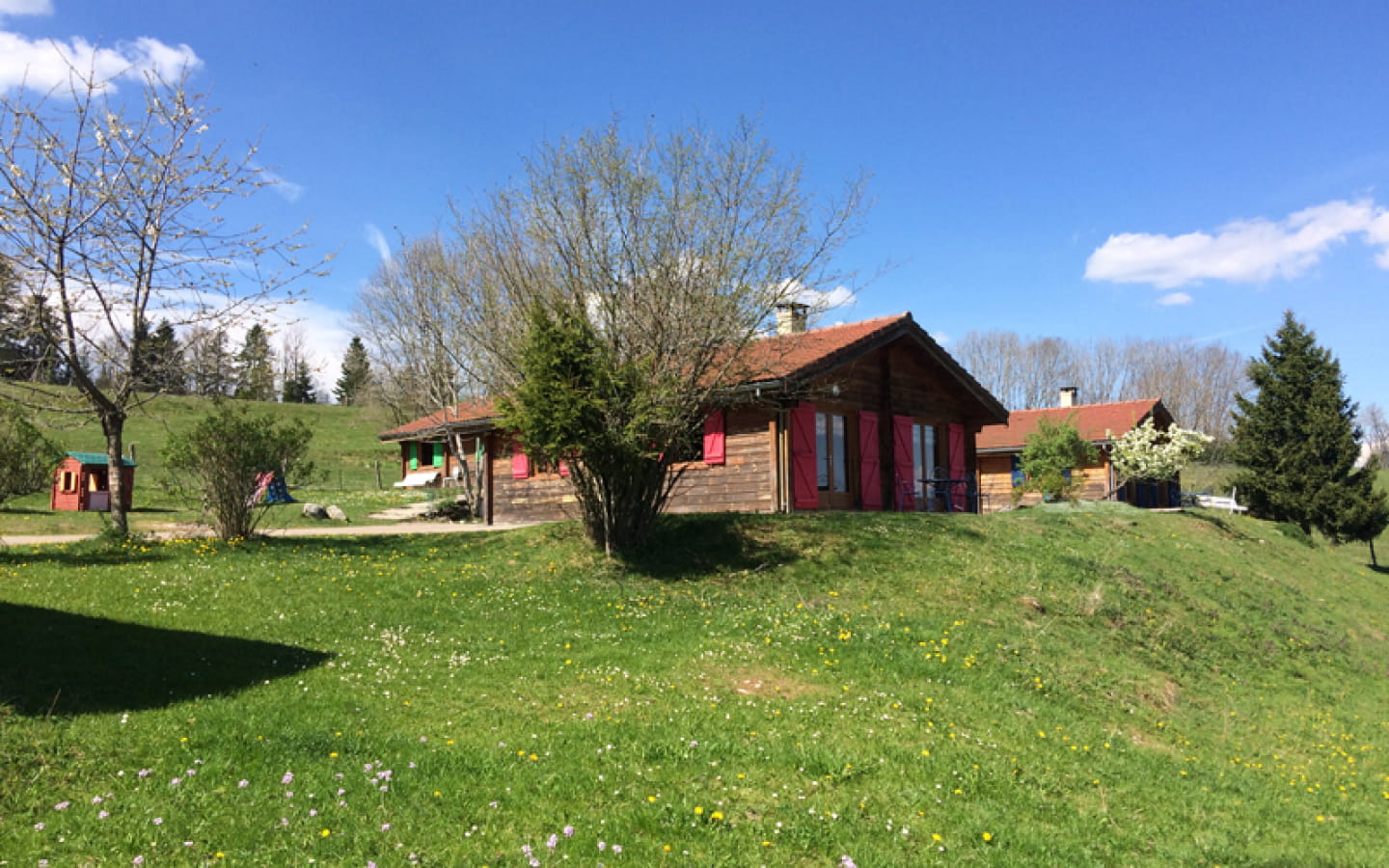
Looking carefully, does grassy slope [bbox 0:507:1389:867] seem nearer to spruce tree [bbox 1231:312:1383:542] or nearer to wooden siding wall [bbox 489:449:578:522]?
wooden siding wall [bbox 489:449:578:522]

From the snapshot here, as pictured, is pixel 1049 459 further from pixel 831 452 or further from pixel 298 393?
pixel 298 393

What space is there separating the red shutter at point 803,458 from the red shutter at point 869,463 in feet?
Answer: 5.61

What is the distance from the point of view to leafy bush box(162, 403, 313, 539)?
43.7ft

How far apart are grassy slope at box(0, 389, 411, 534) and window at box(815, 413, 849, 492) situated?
33.7 feet

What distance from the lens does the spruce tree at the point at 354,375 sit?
159 feet

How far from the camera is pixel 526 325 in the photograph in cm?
1325

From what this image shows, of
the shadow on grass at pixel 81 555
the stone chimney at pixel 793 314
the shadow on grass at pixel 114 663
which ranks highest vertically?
the stone chimney at pixel 793 314

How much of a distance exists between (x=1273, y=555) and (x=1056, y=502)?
5.04m

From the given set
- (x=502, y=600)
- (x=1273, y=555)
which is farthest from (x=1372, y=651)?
(x=502, y=600)

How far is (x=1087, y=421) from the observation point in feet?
115

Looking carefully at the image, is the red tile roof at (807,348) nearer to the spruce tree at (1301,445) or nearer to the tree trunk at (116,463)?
the tree trunk at (116,463)

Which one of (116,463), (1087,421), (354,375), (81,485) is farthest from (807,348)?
(354,375)

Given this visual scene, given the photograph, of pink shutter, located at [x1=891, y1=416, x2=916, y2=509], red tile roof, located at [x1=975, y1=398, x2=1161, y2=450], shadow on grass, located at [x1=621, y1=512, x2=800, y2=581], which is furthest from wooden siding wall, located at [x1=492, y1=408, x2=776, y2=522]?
red tile roof, located at [x1=975, y1=398, x2=1161, y2=450]

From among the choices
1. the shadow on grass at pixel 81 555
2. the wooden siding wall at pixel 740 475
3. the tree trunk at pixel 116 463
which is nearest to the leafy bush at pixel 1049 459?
the wooden siding wall at pixel 740 475
